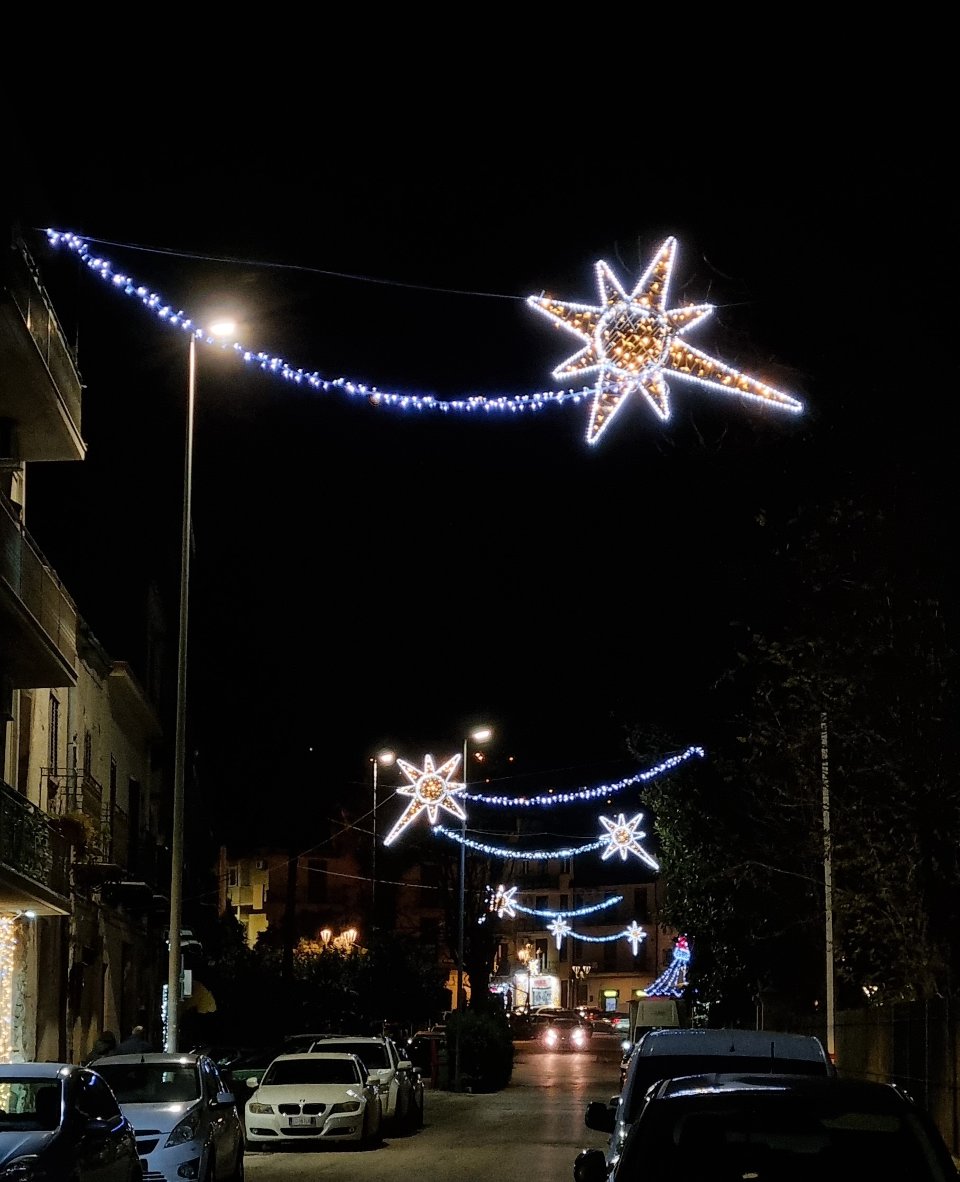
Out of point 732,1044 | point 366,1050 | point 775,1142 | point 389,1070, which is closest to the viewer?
point 775,1142

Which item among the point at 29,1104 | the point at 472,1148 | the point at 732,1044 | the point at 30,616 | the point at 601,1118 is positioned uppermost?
the point at 30,616

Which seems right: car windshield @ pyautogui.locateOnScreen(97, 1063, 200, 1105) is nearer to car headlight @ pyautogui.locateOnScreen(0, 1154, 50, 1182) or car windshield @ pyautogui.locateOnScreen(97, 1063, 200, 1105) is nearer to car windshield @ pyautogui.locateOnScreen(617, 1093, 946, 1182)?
car headlight @ pyautogui.locateOnScreen(0, 1154, 50, 1182)

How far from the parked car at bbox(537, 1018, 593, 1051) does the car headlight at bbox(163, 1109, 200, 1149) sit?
60.7 m

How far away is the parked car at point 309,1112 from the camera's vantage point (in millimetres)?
23281

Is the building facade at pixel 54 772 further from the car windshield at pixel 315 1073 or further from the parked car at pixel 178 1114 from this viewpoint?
the parked car at pixel 178 1114

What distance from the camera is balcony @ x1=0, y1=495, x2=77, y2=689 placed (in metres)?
21.3

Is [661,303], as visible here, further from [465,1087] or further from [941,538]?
[465,1087]

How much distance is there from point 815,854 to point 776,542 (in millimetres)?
8170

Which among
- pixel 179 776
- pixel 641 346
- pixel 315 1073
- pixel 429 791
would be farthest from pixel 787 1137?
pixel 429 791

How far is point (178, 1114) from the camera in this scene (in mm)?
16094

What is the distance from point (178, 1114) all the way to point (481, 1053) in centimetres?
2676

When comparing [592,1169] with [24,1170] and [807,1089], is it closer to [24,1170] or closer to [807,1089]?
[807,1089]

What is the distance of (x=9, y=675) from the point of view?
24.4 m

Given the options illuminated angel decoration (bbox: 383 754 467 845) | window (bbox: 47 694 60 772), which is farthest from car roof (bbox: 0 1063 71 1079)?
illuminated angel decoration (bbox: 383 754 467 845)
